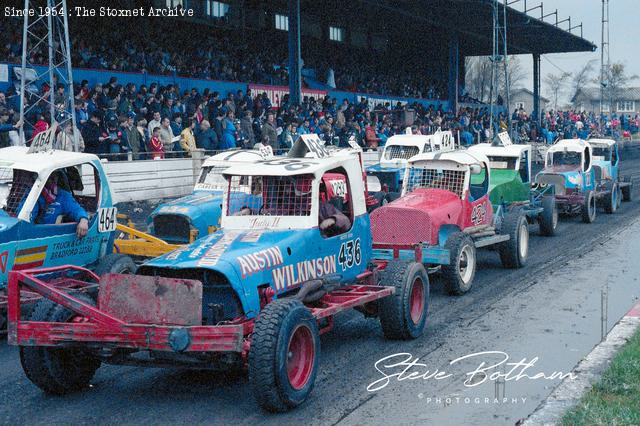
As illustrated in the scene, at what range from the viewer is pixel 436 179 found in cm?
1278

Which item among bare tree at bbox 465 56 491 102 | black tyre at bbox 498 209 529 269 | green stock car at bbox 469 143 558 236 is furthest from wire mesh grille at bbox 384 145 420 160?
bare tree at bbox 465 56 491 102

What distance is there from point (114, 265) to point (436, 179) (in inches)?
204

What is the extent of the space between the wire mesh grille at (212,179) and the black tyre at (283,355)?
22.6 feet

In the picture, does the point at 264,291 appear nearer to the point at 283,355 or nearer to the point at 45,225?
the point at 283,355

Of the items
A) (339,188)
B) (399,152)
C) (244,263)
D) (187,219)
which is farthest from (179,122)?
(244,263)

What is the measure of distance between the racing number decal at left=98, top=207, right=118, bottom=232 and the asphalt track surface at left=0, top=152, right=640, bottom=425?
6.50 feet

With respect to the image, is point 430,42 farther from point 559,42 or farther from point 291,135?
point 291,135

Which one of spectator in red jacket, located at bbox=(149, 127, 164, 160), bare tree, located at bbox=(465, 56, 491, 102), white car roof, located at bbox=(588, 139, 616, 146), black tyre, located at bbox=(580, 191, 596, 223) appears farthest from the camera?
bare tree, located at bbox=(465, 56, 491, 102)

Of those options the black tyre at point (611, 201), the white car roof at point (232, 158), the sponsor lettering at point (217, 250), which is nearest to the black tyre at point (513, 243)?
the white car roof at point (232, 158)

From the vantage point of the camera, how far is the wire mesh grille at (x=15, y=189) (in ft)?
32.1

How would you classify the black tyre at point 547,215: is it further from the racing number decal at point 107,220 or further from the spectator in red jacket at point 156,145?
the spectator in red jacket at point 156,145

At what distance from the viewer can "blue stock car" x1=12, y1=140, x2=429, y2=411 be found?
643 cm

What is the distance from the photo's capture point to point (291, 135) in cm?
2539

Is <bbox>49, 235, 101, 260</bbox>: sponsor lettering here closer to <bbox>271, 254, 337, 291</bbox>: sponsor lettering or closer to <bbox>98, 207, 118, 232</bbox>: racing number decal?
<bbox>98, 207, 118, 232</bbox>: racing number decal
